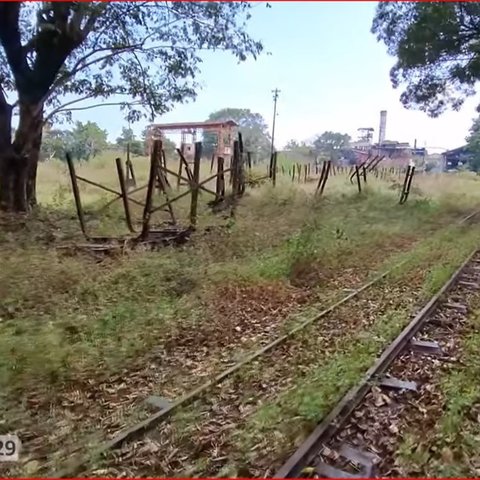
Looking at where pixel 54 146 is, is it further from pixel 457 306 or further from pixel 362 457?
pixel 362 457

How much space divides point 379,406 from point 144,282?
12.6ft

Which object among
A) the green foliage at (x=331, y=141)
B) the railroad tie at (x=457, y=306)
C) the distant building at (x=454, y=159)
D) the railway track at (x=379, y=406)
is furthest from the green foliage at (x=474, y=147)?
the railway track at (x=379, y=406)

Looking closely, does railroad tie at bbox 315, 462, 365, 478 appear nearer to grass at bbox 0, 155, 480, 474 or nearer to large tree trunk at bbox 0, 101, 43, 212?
grass at bbox 0, 155, 480, 474

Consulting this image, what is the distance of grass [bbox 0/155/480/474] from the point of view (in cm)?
427

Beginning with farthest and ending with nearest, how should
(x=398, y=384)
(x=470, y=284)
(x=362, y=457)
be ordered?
1. (x=470, y=284)
2. (x=398, y=384)
3. (x=362, y=457)

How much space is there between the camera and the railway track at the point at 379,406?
299 cm

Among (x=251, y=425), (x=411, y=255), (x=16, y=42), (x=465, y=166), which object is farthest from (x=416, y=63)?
(x=465, y=166)

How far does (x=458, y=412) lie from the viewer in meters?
3.54

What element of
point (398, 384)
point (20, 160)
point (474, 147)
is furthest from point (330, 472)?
point (474, 147)

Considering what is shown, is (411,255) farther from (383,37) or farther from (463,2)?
(383,37)

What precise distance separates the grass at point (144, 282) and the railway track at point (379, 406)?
0.27 m

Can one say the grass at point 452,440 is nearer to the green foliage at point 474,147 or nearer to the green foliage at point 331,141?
the green foliage at point 474,147

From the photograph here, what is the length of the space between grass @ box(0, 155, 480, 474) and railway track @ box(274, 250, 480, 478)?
0.27 m

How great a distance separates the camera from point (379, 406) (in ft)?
12.3
